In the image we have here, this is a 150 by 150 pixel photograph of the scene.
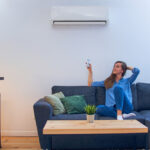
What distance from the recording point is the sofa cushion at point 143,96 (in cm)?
320

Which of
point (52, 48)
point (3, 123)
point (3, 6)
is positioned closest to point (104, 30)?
point (52, 48)

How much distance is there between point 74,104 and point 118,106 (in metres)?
0.61

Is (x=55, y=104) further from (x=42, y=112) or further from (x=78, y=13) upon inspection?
(x=78, y=13)

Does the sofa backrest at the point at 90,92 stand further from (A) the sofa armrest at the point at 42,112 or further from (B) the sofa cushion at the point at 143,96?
(A) the sofa armrest at the point at 42,112

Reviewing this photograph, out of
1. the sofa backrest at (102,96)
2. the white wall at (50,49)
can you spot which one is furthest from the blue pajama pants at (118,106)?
the white wall at (50,49)

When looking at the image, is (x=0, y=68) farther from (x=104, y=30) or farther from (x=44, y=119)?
(x=104, y=30)

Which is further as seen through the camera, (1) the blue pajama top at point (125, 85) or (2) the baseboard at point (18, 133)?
(2) the baseboard at point (18, 133)

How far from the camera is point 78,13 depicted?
3.36 m

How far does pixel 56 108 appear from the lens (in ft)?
9.30

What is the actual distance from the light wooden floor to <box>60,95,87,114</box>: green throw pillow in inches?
25.6

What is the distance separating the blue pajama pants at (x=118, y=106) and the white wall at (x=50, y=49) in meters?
0.80

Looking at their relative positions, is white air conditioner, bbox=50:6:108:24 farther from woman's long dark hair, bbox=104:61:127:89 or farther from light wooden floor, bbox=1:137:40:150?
light wooden floor, bbox=1:137:40:150

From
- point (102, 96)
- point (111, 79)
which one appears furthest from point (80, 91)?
point (111, 79)

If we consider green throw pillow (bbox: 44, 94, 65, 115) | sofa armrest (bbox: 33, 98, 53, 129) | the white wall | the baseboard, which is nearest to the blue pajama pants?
green throw pillow (bbox: 44, 94, 65, 115)
